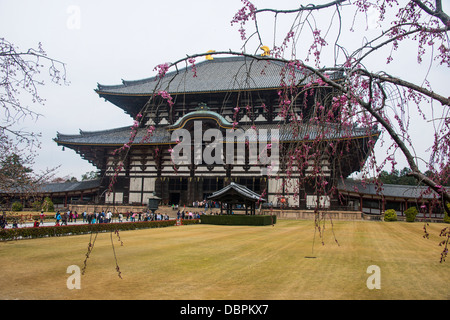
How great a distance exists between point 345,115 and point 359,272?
635cm

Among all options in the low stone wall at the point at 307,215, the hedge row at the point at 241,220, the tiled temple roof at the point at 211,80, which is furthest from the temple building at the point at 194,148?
the hedge row at the point at 241,220

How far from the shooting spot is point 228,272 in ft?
31.7

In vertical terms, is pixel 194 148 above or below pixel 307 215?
above

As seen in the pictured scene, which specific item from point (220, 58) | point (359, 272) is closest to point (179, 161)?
point (220, 58)

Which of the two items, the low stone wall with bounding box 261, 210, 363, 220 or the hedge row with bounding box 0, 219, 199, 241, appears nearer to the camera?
the hedge row with bounding box 0, 219, 199, 241

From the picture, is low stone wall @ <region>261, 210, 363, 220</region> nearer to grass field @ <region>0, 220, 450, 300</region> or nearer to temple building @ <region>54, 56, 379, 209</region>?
temple building @ <region>54, 56, 379, 209</region>

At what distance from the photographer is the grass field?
7.53 m

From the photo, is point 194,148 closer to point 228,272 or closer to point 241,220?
point 241,220

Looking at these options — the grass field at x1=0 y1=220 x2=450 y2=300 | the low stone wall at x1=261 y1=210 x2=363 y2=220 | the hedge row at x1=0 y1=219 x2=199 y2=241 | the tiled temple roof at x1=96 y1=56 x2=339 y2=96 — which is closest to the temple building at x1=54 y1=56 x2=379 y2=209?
the tiled temple roof at x1=96 y1=56 x2=339 y2=96

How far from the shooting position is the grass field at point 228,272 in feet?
24.7

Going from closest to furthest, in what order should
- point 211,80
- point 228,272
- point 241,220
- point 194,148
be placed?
1. point 228,272
2. point 241,220
3. point 194,148
4. point 211,80

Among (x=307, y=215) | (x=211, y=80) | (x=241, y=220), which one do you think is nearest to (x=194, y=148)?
(x=211, y=80)

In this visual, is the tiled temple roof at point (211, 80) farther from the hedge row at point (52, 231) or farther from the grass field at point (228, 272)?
the grass field at point (228, 272)

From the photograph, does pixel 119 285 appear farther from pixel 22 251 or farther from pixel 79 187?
pixel 79 187
